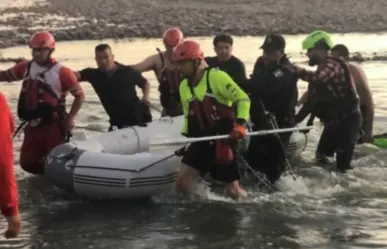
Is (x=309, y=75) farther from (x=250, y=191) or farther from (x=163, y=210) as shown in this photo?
(x=163, y=210)

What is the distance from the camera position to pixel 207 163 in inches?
334

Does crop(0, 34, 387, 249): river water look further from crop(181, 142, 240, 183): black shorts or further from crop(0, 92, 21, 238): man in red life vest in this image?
crop(0, 92, 21, 238): man in red life vest

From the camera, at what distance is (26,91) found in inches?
361

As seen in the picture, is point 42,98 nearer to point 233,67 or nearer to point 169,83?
point 169,83

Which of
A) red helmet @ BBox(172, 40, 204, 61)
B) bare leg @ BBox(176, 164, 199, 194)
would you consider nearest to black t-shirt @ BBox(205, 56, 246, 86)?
bare leg @ BBox(176, 164, 199, 194)

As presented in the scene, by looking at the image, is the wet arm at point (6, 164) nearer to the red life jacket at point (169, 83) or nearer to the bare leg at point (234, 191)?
the bare leg at point (234, 191)

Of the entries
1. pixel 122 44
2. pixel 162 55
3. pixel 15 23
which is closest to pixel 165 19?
pixel 15 23

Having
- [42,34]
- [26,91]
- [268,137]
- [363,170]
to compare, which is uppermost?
[42,34]

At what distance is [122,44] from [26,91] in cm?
1869

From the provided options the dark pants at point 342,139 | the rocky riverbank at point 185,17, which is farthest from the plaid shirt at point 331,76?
the rocky riverbank at point 185,17

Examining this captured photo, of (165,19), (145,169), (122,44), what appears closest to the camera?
(145,169)

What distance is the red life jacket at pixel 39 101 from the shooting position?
9125mm

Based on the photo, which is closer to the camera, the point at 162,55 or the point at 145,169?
the point at 145,169

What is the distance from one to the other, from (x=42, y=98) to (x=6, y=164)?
4339 mm
